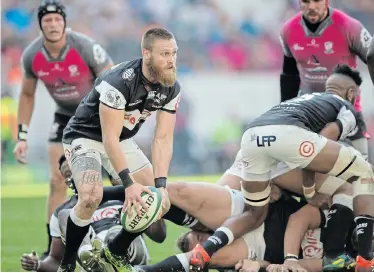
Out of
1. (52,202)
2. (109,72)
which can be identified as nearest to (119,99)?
(109,72)

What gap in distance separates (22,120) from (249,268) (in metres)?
3.60

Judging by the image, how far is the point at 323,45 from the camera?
875 centimetres

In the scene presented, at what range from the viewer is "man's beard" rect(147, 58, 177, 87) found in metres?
6.36

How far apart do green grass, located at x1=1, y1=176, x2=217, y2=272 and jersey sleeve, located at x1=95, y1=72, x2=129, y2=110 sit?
194 cm

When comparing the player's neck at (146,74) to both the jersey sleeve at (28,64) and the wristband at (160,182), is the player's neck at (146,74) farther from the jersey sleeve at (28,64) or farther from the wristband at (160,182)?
the jersey sleeve at (28,64)

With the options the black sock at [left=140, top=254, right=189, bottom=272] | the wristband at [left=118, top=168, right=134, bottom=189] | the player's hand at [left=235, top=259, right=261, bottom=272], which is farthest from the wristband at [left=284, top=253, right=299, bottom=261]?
the wristband at [left=118, top=168, right=134, bottom=189]

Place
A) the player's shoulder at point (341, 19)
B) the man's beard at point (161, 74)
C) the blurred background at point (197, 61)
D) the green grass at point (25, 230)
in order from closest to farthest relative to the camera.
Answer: the man's beard at point (161, 74)
the green grass at point (25, 230)
the player's shoulder at point (341, 19)
the blurred background at point (197, 61)

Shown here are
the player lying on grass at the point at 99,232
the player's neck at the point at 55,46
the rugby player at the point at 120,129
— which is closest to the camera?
the rugby player at the point at 120,129

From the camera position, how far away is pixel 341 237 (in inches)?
265

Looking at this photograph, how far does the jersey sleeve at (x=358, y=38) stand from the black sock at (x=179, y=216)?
2.65 m

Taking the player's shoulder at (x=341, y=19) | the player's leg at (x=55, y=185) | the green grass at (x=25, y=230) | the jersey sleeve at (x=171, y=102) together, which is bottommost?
the green grass at (x=25, y=230)

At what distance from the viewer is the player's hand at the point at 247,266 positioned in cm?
660

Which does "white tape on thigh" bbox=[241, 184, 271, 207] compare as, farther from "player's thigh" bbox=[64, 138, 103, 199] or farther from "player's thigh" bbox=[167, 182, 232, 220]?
"player's thigh" bbox=[64, 138, 103, 199]

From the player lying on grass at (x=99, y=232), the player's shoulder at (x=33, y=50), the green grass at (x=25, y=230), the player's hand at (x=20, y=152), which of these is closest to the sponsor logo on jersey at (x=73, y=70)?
the player's shoulder at (x=33, y=50)
